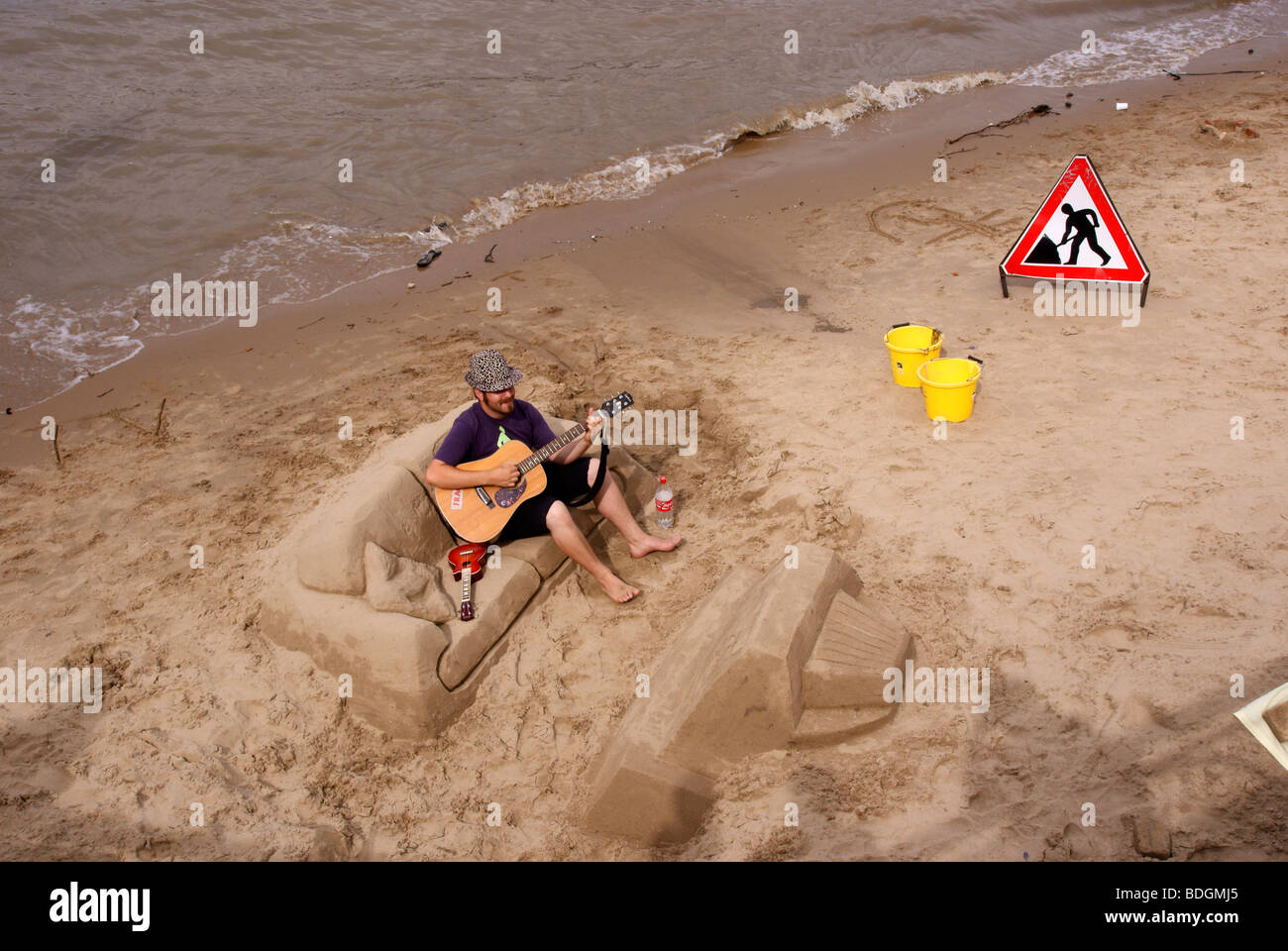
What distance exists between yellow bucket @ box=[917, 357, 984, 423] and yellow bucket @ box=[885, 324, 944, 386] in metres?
0.16

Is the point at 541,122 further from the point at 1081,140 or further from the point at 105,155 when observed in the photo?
the point at 1081,140

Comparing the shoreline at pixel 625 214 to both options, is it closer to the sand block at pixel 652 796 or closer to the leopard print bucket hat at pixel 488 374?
the leopard print bucket hat at pixel 488 374

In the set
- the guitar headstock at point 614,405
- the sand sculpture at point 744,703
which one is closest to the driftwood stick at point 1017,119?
the guitar headstock at point 614,405

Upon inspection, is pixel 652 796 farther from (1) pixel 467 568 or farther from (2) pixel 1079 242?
(2) pixel 1079 242

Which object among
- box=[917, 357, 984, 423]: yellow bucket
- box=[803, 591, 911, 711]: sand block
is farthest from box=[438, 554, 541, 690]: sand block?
box=[917, 357, 984, 423]: yellow bucket

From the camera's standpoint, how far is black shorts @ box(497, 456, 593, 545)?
15.4ft

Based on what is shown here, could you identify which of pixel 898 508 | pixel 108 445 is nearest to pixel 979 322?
pixel 898 508

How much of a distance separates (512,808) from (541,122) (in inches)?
365

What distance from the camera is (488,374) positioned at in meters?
4.55

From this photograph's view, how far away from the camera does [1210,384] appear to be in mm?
5480

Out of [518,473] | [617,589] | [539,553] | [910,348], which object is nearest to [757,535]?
[617,589]

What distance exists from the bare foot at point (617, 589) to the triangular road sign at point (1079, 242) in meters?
3.90

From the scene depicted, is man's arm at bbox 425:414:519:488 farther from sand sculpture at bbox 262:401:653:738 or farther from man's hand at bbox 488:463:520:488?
sand sculpture at bbox 262:401:653:738

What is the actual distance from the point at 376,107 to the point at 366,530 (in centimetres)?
875
